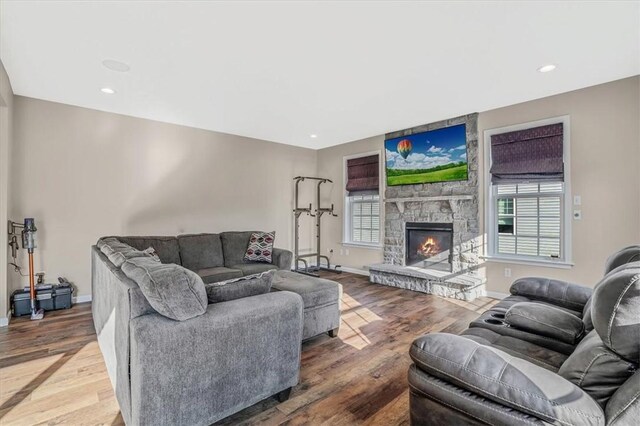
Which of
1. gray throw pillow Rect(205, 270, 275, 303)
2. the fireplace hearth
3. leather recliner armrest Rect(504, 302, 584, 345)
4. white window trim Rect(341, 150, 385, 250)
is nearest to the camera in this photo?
leather recliner armrest Rect(504, 302, 584, 345)

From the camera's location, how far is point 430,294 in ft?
15.4

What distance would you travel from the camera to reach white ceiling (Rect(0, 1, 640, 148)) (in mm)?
2295

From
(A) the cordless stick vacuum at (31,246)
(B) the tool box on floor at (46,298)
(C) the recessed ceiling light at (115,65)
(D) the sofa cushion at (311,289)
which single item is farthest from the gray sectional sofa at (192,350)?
(B) the tool box on floor at (46,298)

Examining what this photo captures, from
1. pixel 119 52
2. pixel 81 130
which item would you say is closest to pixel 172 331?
pixel 119 52

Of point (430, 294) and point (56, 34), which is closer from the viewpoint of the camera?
point (56, 34)

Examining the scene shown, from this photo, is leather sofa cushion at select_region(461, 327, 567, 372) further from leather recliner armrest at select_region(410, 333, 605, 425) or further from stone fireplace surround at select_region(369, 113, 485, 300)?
stone fireplace surround at select_region(369, 113, 485, 300)

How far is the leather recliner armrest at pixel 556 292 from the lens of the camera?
2.37m

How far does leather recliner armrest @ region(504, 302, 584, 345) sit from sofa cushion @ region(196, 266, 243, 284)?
10.2ft

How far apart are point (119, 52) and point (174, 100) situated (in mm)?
1181

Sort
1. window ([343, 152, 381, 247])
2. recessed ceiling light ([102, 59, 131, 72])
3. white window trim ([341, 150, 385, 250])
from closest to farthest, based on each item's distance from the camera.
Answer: recessed ceiling light ([102, 59, 131, 72]) → white window trim ([341, 150, 385, 250]) → window ([343, 152, 381, 247])

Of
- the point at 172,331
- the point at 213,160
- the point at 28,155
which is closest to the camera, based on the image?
the point at 172,331

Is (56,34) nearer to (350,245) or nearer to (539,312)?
(539,312)

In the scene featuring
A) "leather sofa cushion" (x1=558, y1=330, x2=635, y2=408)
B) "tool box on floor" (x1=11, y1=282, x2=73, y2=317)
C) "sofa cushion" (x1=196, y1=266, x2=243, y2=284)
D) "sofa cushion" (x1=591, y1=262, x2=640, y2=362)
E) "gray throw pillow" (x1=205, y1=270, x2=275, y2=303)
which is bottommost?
"tool box on floor" (x1=11, y1=282, x2=73, y2=317)

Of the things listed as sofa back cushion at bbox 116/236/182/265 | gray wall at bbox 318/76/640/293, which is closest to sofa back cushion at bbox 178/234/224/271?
sofa back cushion at bbox 116/236/182/265
